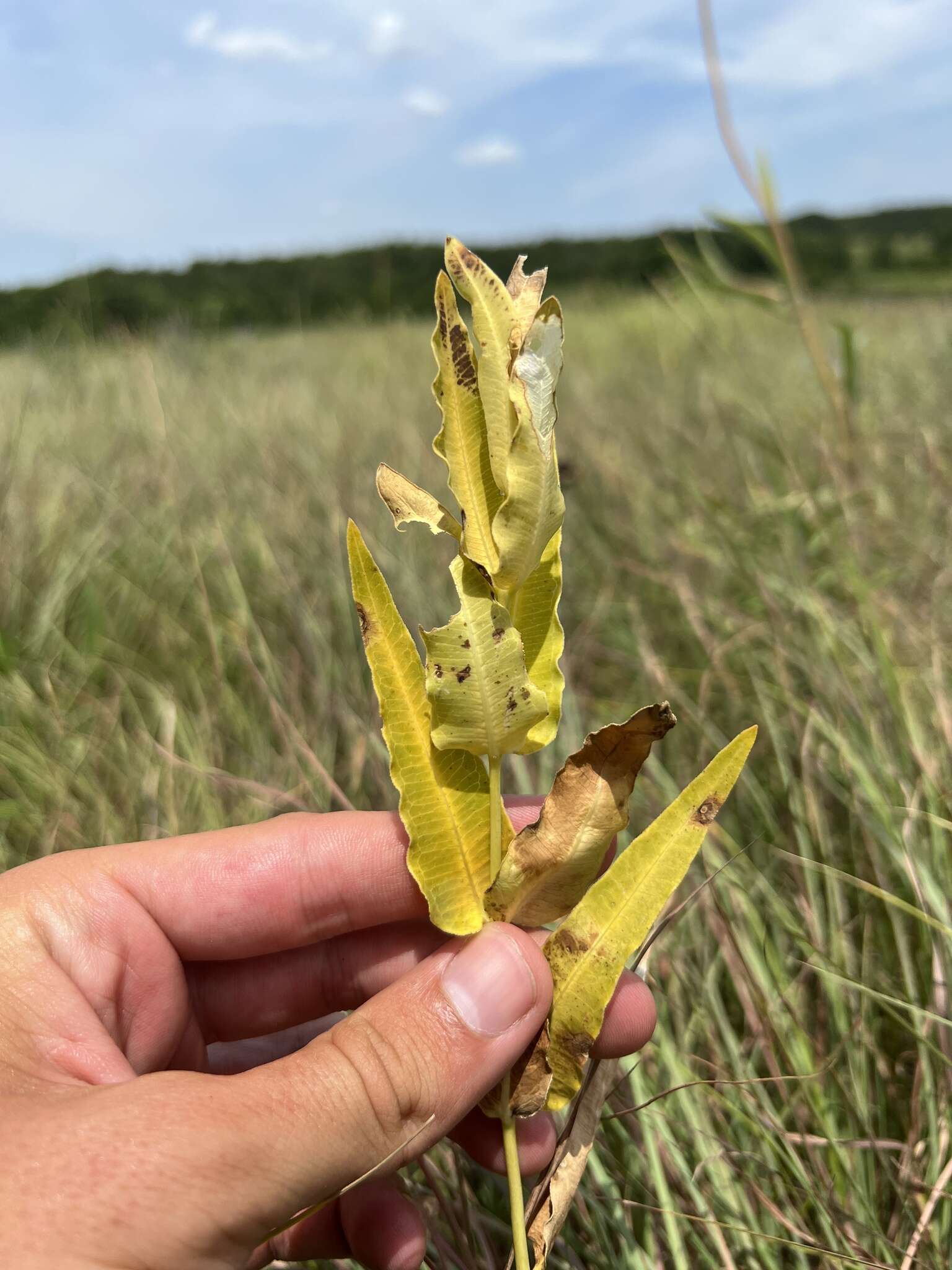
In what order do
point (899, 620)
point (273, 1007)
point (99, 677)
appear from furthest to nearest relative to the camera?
point (99, 677) < point (899, 620) < point (273, 1007)

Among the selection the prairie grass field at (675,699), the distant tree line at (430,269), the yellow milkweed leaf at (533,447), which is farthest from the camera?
the distant tree line at (430,269)

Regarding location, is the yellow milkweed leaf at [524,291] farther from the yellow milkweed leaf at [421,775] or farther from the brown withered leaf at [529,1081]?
the brown withered leaf at [529,1081]

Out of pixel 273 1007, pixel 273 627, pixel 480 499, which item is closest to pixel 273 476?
pixel 273 627

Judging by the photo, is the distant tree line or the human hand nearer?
the human hand

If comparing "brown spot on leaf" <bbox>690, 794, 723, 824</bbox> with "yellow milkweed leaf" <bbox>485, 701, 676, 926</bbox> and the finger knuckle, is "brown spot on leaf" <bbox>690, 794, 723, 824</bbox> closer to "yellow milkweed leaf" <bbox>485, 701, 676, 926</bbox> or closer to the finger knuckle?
"yellow milkweed leaf" <bbox>485, 701, 676, 926</bbox>

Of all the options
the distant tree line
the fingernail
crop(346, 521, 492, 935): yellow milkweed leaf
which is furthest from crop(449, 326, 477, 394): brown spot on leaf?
the distant tree line

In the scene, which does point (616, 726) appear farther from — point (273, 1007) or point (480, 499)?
point (273, 1007)

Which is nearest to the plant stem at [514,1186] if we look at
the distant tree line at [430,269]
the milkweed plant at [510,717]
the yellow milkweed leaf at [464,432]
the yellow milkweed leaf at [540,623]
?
the milkweed plant at [510,717]
